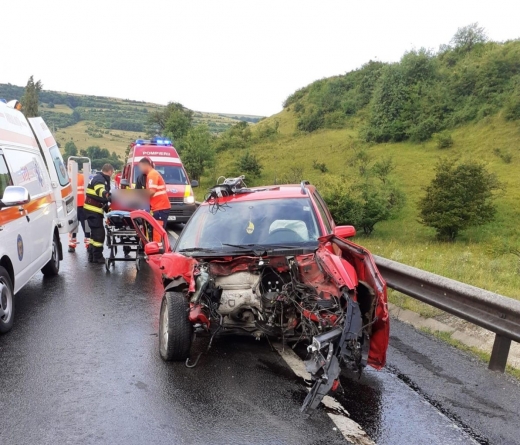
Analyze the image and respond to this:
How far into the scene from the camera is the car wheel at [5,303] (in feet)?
17.9

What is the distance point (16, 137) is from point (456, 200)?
20272 millimetres

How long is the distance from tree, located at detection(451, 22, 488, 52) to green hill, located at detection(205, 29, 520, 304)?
806 millimetres

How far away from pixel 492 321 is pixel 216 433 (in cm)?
265

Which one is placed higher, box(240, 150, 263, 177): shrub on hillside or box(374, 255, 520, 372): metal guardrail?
box(374, 255, 520, 372): metal guardrail

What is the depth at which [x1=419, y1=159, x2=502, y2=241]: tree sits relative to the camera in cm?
2297

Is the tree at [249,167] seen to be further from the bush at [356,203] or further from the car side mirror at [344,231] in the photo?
the car side mirror at [344,231]

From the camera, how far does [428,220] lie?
76.2 ft

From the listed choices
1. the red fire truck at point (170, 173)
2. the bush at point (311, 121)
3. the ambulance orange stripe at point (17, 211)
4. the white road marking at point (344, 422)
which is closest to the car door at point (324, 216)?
the white road marking at point (344, 422)

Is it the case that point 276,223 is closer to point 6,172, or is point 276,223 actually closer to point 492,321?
point 492,321

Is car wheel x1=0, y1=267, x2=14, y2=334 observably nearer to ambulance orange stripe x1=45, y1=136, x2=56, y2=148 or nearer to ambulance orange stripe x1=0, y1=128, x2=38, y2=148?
ambulance orange stripe x1=0, y1=128, x2=38, y2=148

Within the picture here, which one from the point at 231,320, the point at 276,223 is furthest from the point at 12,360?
the point at 276,223

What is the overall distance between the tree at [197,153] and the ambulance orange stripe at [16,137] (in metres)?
30.7

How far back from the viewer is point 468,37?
63.7 m

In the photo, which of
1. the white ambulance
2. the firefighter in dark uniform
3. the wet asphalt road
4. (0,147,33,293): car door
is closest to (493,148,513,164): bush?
the firefighter in dark uniform
